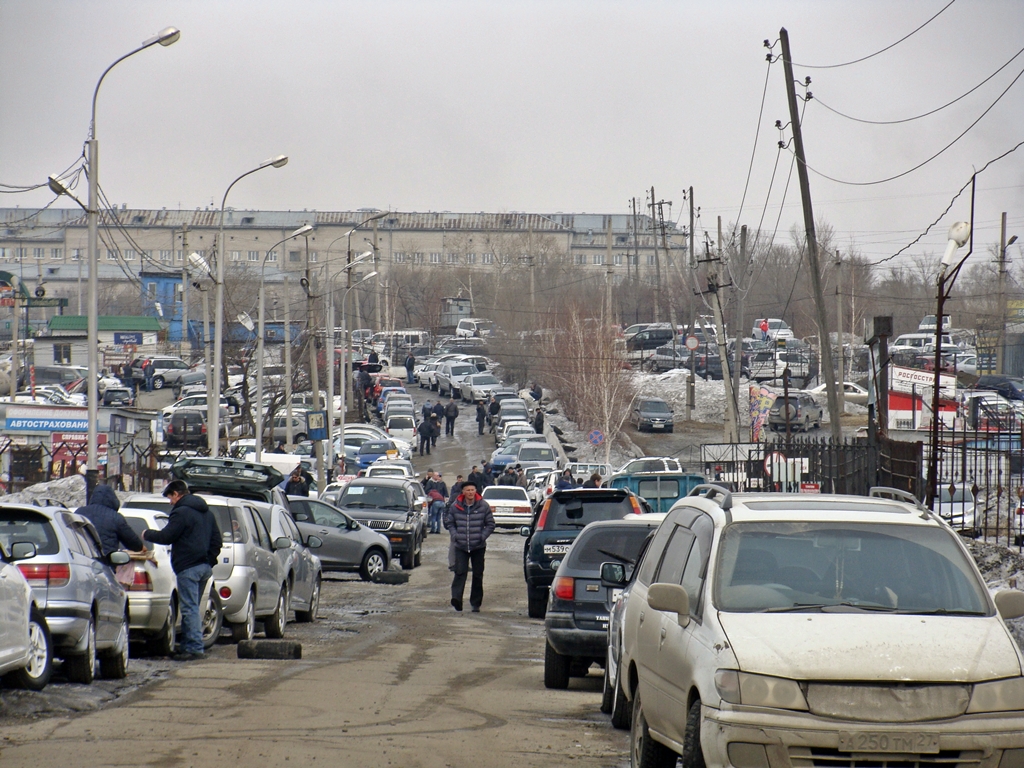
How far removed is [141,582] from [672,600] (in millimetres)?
7404

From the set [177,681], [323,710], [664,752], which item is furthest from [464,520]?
→ [664,752]

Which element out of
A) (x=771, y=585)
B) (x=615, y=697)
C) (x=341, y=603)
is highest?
(x=771, y=585)

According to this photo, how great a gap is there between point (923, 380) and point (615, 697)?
27945 millimetres

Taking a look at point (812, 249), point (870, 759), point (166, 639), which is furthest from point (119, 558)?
point (812, 249)

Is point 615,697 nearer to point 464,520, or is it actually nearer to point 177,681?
point 177,681

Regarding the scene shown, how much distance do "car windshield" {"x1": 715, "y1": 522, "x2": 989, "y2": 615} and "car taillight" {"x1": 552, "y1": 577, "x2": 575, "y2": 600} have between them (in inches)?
198

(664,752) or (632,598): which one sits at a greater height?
(632,598)

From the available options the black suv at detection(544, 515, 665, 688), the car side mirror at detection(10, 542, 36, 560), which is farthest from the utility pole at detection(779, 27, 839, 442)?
the car side mirror at detection(10, 542, 36, 560)

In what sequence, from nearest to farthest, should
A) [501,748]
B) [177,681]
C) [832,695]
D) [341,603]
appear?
[832,695] < [501,748] < [177,681] < [341,603]

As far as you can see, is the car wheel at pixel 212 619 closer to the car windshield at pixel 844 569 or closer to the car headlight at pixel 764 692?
the car windshield at pixel 844 569

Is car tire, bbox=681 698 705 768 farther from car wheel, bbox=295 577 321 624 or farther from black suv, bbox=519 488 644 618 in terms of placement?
car wheel, bbox=295 577 321 624

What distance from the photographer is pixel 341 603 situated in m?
19.4

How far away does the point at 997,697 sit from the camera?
5395 millimetres

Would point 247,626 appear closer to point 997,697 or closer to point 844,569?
point 844,569
